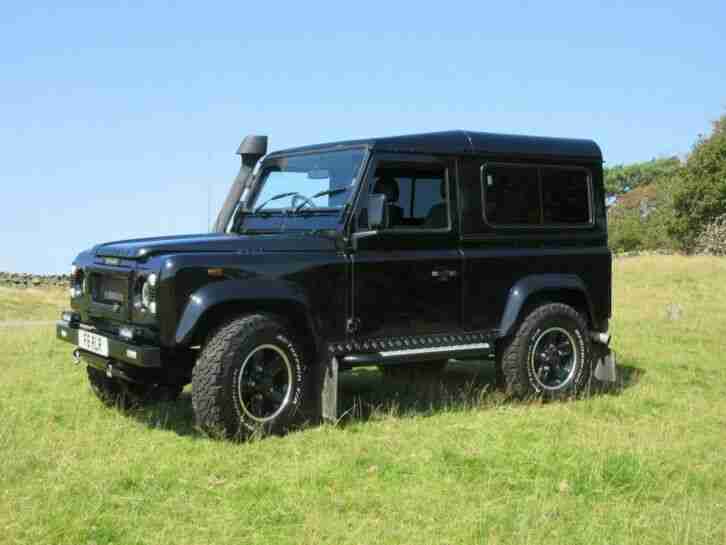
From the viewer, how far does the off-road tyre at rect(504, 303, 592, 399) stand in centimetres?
757

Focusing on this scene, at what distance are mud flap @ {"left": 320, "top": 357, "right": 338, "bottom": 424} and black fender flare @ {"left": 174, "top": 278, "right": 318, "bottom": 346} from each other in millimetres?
241

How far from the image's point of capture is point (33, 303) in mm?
26578

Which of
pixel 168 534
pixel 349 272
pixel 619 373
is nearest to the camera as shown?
pixel 168 534

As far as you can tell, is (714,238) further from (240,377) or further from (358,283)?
(240,377)

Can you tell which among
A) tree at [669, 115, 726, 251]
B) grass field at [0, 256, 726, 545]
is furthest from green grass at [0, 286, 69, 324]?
tree at [669, 115, 726, 251]

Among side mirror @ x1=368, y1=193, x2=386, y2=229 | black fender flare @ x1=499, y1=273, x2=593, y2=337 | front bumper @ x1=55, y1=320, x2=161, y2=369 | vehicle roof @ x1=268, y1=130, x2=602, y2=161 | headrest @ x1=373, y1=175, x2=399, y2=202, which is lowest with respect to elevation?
front bumper @ x1=55, y1=320, x2=161, y2=369

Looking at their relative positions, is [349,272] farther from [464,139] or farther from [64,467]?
[64,467]

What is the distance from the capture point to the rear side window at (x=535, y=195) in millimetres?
7531

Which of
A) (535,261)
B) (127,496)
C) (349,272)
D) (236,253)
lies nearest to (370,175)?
(349,272)

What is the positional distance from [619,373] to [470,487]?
4.93 metres

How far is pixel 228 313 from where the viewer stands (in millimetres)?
6184

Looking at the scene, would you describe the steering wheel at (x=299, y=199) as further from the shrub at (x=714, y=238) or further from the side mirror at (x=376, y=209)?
the shrub at (x=714, y=238)

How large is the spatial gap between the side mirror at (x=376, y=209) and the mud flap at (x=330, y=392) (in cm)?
111

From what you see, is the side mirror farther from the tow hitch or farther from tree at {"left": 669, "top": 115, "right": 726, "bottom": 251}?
tree at {"left": 669, "top": 115, "right": 726, "bottom": 251}
